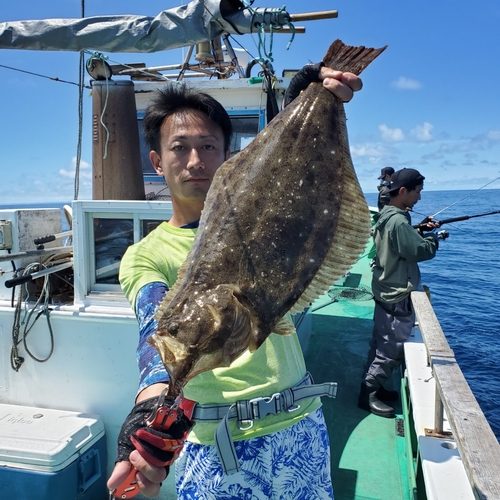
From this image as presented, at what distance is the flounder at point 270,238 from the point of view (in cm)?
146

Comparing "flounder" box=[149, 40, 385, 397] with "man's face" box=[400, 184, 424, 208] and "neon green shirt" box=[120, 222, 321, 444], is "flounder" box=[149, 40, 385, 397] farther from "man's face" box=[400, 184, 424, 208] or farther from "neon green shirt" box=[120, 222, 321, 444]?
"man's face" box=[400, 184, 424, 208]

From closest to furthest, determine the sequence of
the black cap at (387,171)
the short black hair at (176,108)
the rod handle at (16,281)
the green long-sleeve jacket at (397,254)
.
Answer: the short black hair at (176,108) < the rod handle at (16,281) < the green long-sleeve jacket at (397,254) < the black cap at (387,171)

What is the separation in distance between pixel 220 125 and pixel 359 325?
6.09 m

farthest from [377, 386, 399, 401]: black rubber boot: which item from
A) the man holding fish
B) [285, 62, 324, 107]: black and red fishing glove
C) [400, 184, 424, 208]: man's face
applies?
[285, 62, 324, 107]: black and red fishing glove

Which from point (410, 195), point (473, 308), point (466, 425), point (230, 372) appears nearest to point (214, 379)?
point (230, 372)

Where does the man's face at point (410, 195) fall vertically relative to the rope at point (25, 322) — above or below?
above

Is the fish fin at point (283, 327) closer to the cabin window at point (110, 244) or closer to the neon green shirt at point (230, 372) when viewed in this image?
the neon green shirt at point (230, 372)

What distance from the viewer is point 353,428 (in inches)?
188

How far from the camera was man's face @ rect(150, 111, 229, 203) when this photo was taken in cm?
201

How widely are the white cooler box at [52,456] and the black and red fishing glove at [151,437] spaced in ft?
8.06

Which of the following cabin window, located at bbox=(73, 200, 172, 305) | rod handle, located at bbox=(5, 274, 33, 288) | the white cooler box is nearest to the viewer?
the white cooler box

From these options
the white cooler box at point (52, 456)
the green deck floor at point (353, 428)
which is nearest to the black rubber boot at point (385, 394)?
the green deck floor at point (353, 428)

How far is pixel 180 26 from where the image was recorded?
3.51m

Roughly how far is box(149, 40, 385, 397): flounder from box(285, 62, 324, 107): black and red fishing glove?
0.18ft
